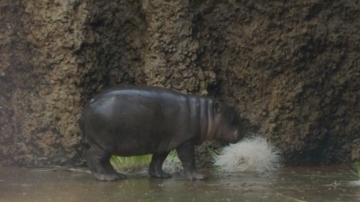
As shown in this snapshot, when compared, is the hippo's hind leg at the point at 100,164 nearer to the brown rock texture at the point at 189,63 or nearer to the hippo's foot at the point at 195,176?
the hippo's foot at the point at 195,176

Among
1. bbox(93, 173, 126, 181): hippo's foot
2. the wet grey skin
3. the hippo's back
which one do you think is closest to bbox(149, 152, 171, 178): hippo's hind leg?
the wet grey skin

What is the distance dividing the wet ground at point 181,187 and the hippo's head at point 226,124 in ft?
1.29

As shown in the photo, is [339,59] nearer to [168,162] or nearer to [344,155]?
[344,155]

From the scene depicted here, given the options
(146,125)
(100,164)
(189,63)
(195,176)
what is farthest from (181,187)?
(189,63)

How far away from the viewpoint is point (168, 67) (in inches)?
367

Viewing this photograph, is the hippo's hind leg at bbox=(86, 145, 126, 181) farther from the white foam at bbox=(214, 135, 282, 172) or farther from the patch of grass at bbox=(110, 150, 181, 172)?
the white foam at bbox=(214, 135, 282, 172)

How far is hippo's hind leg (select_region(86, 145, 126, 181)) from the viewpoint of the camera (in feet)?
25.8

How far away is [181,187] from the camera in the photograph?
7344 mm

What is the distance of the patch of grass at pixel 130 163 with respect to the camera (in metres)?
8.66

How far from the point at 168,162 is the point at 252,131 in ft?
4.11

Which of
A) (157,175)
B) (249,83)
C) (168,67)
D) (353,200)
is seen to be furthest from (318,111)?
(353,200)

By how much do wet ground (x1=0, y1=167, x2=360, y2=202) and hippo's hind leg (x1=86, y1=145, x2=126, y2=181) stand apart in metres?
0.14

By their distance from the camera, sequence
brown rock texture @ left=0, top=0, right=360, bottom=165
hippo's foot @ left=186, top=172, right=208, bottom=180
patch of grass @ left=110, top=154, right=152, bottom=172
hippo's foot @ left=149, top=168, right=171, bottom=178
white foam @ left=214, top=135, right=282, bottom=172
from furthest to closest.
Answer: brown rock texture @ left=0, top=0, right=360, bottom=165 → white foam @ left=214, top=135, right=282, bottom=172 → patch of grass @ left=110, top=154, right=152, bottom=172 → hippo's foot @ left=149, top=168, right=171, bottom=178 → hippo's foot @ left=186, top=172, right=208, bottom=180

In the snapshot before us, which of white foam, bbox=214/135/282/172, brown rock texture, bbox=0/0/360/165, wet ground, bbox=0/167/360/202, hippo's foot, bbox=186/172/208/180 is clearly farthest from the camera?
brown rock texture, bbox=0/0/360/165
